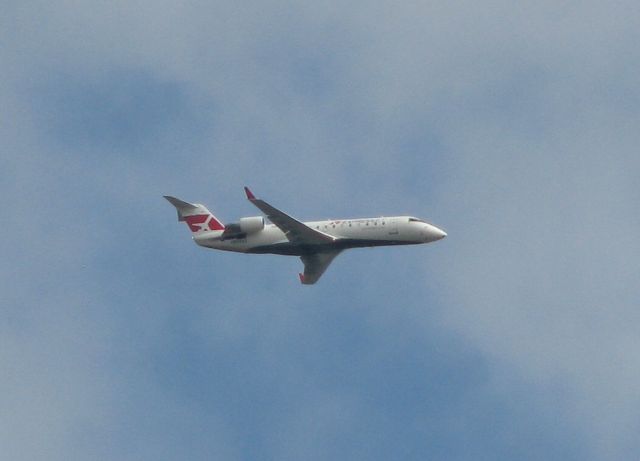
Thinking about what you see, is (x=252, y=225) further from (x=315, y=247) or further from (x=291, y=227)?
(x=315, y=247)

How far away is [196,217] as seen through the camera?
8781 centimetres

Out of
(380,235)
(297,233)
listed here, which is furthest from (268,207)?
(380,235)

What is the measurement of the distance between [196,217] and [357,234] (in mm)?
13618

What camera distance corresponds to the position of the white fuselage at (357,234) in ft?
270

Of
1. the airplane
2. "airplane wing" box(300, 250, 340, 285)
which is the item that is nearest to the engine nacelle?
the airplane

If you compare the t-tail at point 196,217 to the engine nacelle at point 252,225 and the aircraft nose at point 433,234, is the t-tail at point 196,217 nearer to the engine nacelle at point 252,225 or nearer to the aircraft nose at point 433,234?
the engine nacelle at point 252,225

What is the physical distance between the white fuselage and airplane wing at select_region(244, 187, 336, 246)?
692 millimetres

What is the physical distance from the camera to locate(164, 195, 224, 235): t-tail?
87.5 m

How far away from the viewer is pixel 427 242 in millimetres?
83125

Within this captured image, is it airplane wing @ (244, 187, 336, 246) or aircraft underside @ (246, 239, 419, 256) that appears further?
aircraft underside @ (246, 239, 419, 256)

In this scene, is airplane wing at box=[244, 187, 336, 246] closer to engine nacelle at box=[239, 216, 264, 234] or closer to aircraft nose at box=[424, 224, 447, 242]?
engine nacelle at box=[239, 216, 264, 234]

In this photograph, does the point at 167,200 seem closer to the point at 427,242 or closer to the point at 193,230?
the point at 193,230

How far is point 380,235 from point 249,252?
10123 millimetres

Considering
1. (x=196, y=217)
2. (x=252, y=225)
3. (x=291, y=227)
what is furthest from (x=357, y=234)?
(x=196, y=217)
